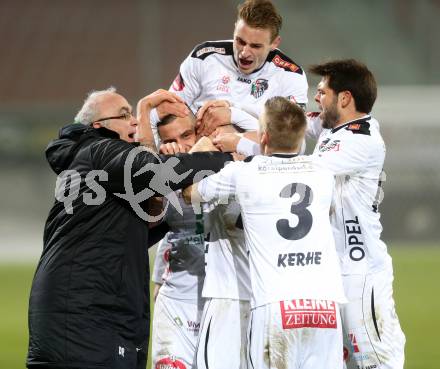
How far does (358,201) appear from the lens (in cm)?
606

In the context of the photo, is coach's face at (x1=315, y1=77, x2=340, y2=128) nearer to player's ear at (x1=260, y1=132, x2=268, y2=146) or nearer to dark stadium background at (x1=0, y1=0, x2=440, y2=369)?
player's ear at (x1=260, y1=132, x2=268, y2=146)

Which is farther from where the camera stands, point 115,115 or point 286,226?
point 115,115

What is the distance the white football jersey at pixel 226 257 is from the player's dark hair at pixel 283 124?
0.64 meters

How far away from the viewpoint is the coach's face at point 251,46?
21.6ft

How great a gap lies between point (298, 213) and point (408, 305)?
7746mm

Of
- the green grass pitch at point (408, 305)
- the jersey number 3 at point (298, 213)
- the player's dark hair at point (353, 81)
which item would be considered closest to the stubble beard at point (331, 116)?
the player's dark hair at point (353, 81)

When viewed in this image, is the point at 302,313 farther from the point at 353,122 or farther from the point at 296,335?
the point at 353,122

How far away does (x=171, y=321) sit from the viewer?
6535 millimetres

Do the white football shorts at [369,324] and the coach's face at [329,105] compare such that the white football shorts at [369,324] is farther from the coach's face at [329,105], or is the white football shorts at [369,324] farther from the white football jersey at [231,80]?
the white football jersey at [231,80]

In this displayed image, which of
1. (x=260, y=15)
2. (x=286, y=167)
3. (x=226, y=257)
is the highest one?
(x=260, y=15)

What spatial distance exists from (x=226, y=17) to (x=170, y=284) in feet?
46.5

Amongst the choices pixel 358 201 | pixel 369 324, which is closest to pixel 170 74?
pixel 358 201

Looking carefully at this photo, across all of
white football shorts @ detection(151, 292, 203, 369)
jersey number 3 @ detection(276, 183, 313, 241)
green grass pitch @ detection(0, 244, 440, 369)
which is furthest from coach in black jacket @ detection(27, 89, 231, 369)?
green grass pitch @ detection(0, 244, 440, 369)

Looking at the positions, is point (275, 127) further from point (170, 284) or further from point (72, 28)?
point (72, 28)
